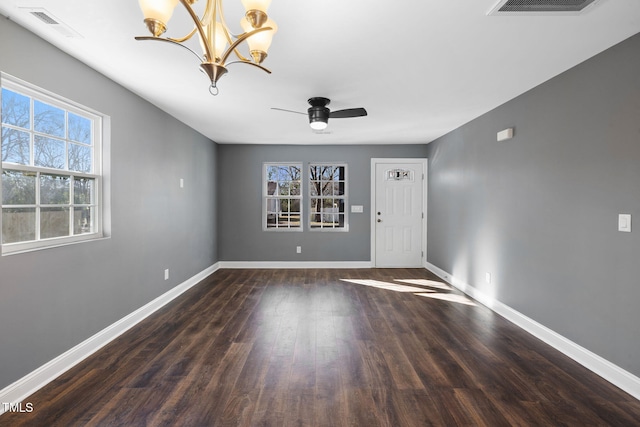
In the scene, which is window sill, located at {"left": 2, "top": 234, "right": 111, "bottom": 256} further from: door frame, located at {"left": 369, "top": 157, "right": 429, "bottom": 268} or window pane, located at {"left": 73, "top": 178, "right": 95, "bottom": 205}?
door frame, located at {"left": 369, "top": 157, "right": 429, "bottom": 268}

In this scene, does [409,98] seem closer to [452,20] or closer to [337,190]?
[452,20]

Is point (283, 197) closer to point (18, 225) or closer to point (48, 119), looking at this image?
point (48, 119)

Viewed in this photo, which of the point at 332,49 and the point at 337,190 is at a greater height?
the point at 332,49

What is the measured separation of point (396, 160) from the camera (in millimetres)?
6363

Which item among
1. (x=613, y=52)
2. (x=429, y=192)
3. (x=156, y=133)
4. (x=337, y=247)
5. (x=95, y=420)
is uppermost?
(x=613, y=52)

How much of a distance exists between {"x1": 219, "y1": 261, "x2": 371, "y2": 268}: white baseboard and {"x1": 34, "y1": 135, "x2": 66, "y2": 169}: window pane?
4016mm

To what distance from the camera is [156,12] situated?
141 cm

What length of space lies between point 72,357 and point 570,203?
14.0 feet

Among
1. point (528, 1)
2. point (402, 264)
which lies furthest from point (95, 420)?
point (402, 264)

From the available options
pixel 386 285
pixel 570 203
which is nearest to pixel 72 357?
pixel 386 285

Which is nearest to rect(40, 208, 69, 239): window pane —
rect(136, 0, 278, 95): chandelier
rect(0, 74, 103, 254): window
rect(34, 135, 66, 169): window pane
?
rect(0, 74, 103, 254): window

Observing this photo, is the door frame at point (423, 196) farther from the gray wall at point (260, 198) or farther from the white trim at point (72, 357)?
the white trim at point (72, 357)

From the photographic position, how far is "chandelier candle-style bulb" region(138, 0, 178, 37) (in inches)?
54.9

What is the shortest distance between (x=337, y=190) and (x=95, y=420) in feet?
16.8
